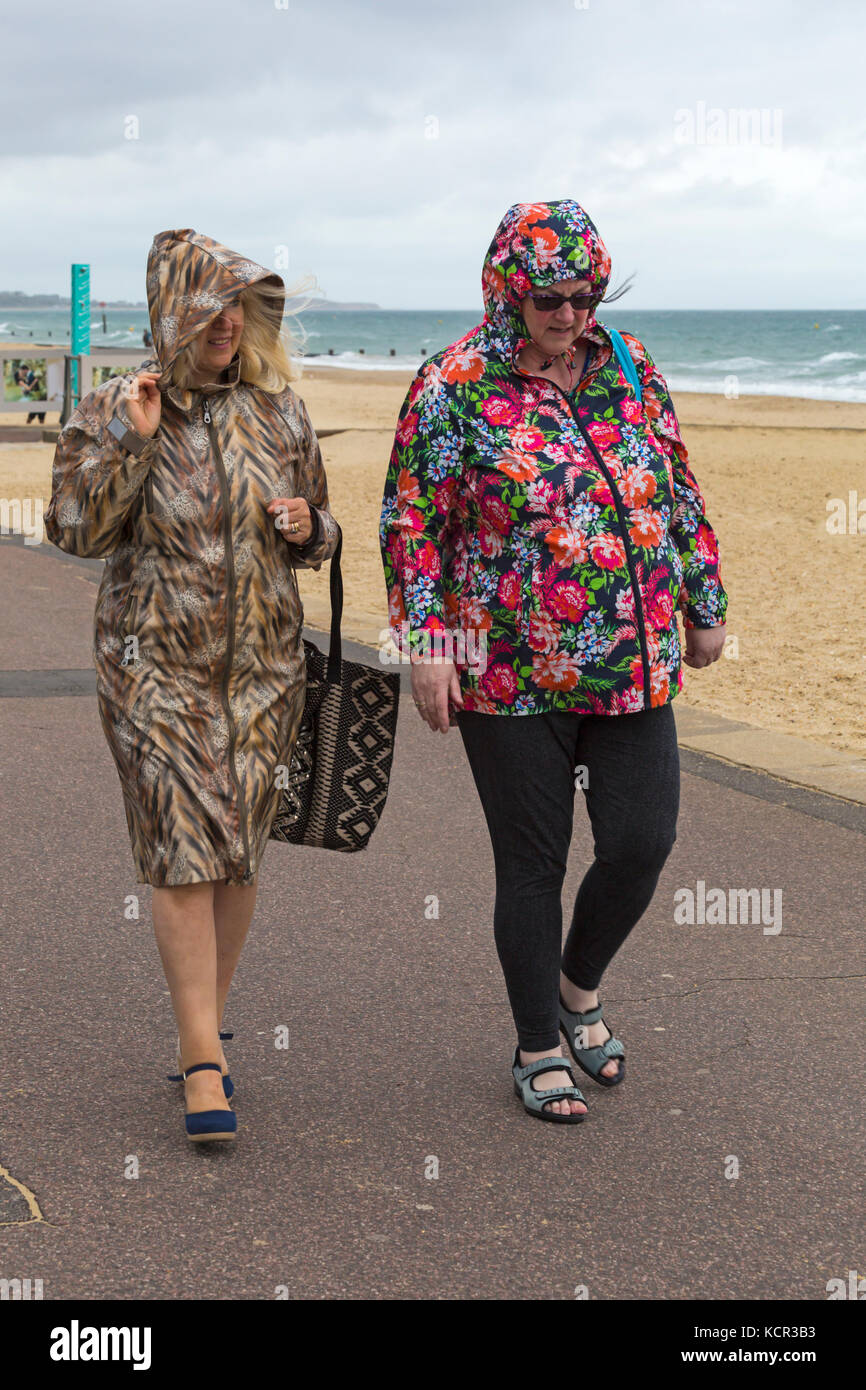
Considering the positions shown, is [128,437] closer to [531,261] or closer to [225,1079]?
[531,261]

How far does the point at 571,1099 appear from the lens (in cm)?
368

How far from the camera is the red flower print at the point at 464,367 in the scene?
3533 mm

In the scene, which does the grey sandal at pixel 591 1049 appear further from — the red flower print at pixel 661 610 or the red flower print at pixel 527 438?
the red flower print at pixel 527 438

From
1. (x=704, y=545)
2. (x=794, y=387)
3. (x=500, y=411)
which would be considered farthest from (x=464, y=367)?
(x=794, y=387)

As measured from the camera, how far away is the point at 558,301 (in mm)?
3475

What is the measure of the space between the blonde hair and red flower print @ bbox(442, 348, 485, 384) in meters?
0.33

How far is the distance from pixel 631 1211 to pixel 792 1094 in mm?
712

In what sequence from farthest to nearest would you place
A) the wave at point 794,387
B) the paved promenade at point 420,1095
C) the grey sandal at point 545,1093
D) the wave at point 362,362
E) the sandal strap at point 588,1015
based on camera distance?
1. the wave at point 362,362
2. the wave at point 794,387
3. the sandal strap at point 588,1015
4. the grey sandal at point 545,1093
5. the paved promenade at point 420,1095

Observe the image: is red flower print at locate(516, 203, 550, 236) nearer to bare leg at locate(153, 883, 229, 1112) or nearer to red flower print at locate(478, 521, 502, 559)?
red flower print at locate(478, 521, 502, 559)

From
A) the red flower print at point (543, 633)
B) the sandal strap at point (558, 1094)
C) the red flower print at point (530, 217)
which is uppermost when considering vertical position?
the red flower print at point (530, 217)

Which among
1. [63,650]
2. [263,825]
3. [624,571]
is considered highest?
[624,571]

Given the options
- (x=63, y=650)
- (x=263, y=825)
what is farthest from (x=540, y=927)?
→ (x=63, y=650)

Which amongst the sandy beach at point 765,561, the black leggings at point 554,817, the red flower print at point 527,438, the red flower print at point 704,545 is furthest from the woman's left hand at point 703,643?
the sandy beach at point 765,561

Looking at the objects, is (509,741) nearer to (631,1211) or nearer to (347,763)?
(347,763)
